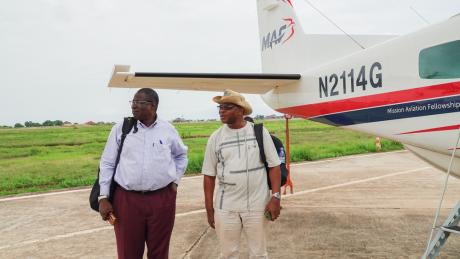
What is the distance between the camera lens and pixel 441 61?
3.99 metres

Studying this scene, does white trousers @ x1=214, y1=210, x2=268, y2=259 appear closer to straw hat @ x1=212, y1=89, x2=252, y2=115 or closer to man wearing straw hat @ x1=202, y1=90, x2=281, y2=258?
man wearing straw hat @ x1=202, y1=90, x2=281, y2=258

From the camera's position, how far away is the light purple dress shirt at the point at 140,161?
9.70ft

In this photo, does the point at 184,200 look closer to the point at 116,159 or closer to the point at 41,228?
the point at 41,228

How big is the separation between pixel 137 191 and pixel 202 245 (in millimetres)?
2144

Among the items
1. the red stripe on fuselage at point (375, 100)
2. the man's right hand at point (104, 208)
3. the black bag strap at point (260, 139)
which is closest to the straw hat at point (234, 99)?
the black bag strap at point (260, 139)

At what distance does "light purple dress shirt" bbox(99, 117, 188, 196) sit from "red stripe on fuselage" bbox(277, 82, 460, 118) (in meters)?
2.71

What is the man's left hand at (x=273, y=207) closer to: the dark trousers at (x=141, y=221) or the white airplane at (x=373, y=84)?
the dark trousers at (x=141, y=221)

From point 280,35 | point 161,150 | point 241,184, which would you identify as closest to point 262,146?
point 241,184

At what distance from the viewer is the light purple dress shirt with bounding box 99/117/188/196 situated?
9.70ft

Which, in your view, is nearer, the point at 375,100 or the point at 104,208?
the point at 104,208

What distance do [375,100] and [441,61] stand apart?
90 centimetres

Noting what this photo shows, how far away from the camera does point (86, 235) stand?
5348 millimetres

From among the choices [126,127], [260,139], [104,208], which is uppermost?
[126,127]

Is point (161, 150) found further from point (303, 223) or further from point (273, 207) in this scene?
point (303, 223)
